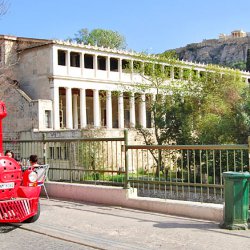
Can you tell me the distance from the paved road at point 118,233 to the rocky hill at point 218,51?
130716mm

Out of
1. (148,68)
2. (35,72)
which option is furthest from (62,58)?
(148,68)

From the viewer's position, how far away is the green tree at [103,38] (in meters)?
90.2

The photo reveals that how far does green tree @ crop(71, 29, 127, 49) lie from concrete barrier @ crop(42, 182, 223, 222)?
77.6 meters

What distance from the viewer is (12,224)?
31.7 feet

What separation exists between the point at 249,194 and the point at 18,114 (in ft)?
152

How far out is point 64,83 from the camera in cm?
5878

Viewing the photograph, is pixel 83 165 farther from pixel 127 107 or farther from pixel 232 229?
pixel 127 107

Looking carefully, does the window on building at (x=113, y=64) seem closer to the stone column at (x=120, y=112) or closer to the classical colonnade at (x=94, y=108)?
the classical colonnade at (x=94, y=108)

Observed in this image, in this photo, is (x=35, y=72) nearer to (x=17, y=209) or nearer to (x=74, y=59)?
(x=74, y=59)

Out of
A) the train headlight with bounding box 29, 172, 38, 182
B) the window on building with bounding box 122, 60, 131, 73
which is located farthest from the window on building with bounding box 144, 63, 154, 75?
the train headlight with bounding box 29, 172, 38, 182

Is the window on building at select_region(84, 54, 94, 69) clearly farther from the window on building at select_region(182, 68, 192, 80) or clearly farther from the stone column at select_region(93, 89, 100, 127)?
the window on building at select_region(182, 68, 192, 80)

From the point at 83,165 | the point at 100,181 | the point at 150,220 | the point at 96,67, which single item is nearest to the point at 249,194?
the point at 150,220

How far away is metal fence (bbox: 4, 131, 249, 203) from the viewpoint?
10.8m

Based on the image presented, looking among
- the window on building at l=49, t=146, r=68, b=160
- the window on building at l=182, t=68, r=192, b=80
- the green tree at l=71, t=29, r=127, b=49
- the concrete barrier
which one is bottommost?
the concrete barrier
